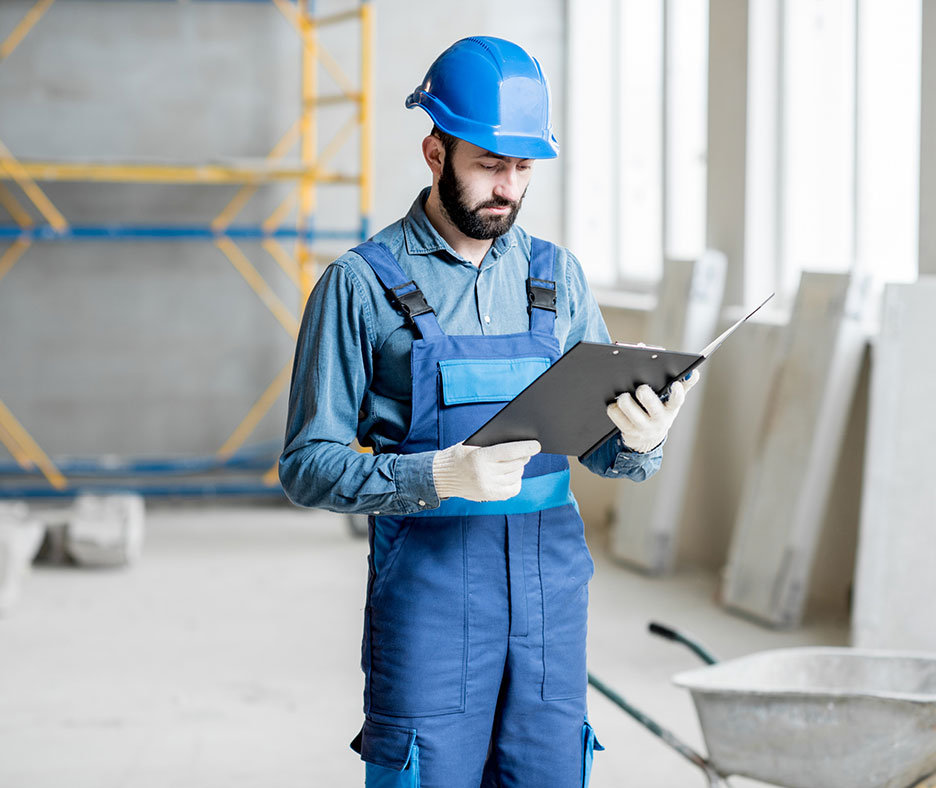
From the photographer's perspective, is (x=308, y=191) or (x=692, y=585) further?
(x=308, y=191)

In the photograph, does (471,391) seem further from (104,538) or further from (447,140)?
(104,538)

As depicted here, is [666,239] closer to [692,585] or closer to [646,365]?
[692,585]

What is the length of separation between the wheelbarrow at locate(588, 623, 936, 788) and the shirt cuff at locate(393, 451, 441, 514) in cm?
78

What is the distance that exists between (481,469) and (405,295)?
32cm

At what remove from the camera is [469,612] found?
190 cm

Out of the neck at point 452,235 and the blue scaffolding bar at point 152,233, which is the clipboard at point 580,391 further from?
the blue scaffolding bar at point 152,233

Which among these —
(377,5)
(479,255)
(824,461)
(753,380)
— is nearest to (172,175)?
(377,5)

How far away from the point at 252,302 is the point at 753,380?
3.45 metres

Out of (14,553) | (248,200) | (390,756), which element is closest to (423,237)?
(390,756)

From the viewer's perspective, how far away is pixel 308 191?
7.41 m

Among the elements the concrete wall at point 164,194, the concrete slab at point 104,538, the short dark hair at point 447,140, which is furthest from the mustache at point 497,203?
the concrete wall at point 164,194

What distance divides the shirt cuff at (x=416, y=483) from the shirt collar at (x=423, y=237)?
36 cm

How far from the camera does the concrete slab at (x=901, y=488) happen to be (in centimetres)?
425

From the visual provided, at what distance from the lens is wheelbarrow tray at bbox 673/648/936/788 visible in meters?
2.24
